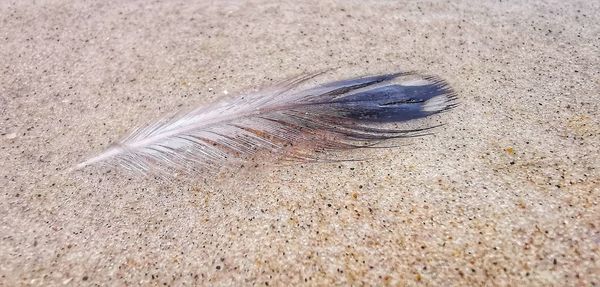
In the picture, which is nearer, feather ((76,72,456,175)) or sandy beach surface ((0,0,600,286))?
sandy beach surface ((0,0,600,286))

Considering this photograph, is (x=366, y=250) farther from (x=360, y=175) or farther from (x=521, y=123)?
(x=521, y=123)

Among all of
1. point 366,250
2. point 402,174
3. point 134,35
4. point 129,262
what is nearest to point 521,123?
point 402,174

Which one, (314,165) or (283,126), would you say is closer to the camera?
(314,165)

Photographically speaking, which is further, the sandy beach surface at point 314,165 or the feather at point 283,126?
the feather at point 283,126
